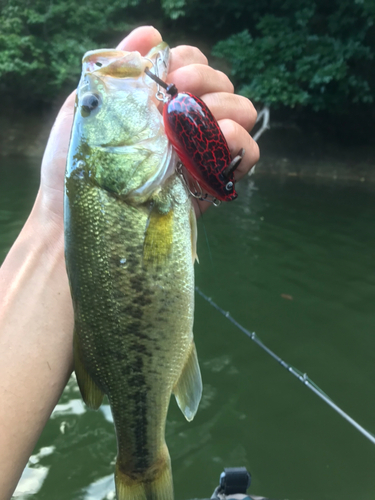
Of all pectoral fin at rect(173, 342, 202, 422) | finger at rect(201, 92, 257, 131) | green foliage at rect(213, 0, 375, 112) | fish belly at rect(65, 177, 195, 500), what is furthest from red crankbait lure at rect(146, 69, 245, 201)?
green foliage at rect(213, 0, 375, 112)

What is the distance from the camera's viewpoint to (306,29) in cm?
1191

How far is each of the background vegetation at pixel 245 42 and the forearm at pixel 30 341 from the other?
11.0 metres

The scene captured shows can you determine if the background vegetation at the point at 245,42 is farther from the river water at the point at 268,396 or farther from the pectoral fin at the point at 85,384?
the pectoral fin at the point at 85,384

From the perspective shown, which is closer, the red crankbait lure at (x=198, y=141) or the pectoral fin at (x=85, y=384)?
the red crankbait lure at (x=198, y=141)

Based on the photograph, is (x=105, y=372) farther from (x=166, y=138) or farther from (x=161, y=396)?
(x=166, y=138)

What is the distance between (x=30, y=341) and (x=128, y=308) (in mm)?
545

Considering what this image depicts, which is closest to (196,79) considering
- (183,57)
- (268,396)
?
(183,57)

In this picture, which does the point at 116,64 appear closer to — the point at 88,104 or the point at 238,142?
the point at 88,104

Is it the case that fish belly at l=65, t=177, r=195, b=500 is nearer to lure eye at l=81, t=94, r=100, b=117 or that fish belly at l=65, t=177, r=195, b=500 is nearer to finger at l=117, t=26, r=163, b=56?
lure eye at l=81, t=94, r=100, b=117

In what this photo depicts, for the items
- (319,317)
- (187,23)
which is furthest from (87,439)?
(187,23)

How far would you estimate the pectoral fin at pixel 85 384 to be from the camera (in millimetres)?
1251

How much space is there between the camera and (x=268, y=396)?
11.8 feet

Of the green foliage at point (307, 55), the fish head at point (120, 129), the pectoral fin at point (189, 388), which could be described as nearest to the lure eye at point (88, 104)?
the fish head at point (120, 129)

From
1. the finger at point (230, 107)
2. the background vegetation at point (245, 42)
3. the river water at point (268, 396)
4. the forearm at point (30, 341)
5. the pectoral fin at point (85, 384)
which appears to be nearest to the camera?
the pectoral fin at point (85, 384)
